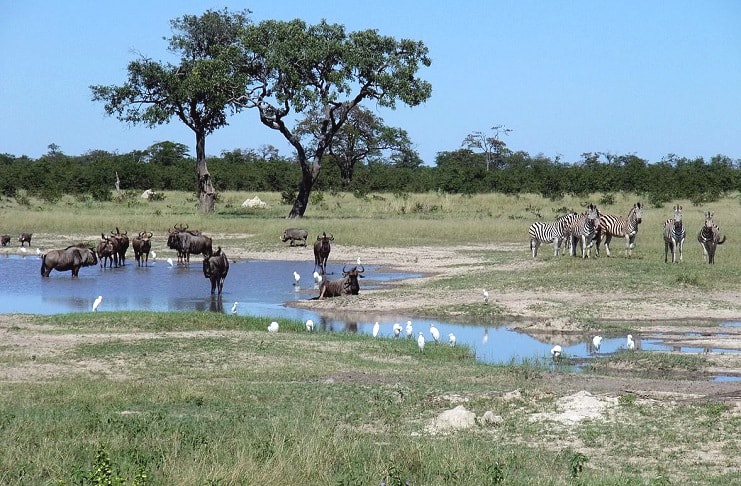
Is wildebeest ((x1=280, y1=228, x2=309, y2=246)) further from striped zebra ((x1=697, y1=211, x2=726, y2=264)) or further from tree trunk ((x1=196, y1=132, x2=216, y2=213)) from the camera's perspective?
tree trunk ((x1=196, y1=132, x2=216, y2=213))

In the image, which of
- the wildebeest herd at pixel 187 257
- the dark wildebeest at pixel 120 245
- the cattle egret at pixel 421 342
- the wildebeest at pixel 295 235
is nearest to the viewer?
the cattle egret at pixel 421 342

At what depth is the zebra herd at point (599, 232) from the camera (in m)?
25.8

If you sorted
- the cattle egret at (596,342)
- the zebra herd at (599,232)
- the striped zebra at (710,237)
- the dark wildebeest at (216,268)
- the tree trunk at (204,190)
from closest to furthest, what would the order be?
1. the cattle egret at (596,342)
2. the dark wildebeest at (216,268)
3. the striped zebra at (710,237)
4. the zebra herd at (599,232)
5. the tree trunk at (204,190)

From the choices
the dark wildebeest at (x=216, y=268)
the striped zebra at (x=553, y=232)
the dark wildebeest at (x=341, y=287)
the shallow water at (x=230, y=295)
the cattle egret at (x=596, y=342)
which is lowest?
the shallow water at (x=230, y=295)

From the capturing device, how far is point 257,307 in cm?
2095

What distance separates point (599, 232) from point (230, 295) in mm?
10502

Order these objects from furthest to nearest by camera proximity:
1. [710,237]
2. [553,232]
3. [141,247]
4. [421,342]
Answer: [141,247] → [553,232] → [710,237] → [421,342]

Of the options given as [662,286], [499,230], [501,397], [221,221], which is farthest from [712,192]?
[501,397]

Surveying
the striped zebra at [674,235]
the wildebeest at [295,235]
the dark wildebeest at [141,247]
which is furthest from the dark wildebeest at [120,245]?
the striped zebra at [674,235]

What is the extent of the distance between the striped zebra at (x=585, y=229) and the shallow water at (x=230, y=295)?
181 inches

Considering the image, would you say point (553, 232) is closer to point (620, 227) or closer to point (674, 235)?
point (620, 227)

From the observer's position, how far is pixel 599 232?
28.2 meters

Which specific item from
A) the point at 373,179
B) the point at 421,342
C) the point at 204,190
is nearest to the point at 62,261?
the point at 421,342

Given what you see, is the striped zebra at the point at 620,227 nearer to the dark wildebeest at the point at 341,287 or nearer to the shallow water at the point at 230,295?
the shallow water at the point at 230,295
